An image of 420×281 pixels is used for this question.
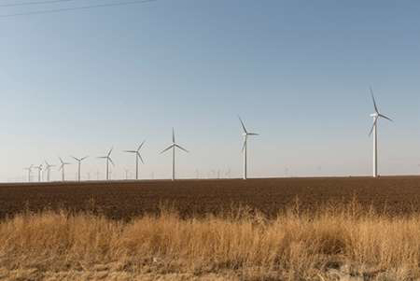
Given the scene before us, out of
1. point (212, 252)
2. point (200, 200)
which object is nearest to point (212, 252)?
point (212, 252)

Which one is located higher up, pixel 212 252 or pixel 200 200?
pixel 212 252

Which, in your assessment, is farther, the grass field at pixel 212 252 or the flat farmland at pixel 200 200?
the flat farmland at pixel 200 200

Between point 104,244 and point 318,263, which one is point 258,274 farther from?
point 104,244

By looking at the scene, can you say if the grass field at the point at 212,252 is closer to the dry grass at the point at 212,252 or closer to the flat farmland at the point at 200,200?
the dry grass at the point at 212,252

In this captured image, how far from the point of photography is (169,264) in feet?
37.4

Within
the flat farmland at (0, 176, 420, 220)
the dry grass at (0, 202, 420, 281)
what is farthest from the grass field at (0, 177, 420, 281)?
the flat farmland at (0, 176, 420, 220)

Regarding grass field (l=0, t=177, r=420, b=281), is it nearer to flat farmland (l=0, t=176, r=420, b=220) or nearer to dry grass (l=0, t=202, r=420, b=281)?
dry grass (l=0, t=202, r=420, b=281)

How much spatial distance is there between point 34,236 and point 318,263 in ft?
29.0

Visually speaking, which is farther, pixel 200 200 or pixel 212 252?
pixel 200 200

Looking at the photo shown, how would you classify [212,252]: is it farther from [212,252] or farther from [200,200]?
[200,200]

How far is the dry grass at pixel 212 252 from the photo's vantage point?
1045cm

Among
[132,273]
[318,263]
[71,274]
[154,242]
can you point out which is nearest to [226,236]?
[154,242]

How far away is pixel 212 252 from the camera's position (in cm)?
1262

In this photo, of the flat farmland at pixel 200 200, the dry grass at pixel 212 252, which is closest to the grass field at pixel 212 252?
the dry grass at pixel 212 252
